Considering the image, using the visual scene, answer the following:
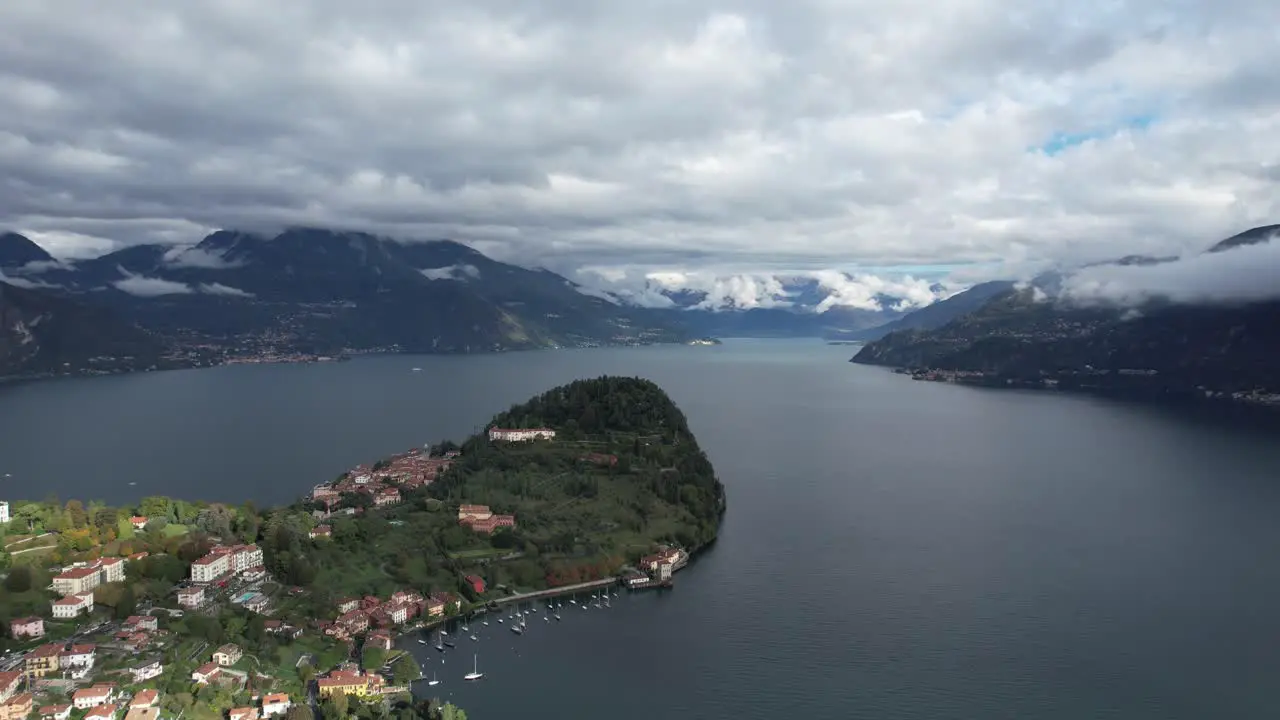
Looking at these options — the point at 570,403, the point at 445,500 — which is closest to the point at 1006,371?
the point at 570,403

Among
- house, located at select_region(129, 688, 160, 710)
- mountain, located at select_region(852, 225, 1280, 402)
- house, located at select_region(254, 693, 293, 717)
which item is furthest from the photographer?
mountain, located at select_region(852, 225, 1280, 402)

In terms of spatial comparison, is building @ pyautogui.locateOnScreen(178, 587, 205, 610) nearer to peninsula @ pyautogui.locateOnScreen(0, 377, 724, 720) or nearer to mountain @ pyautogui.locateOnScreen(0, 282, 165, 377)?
peninsula @ pyautogui.locateOnScreen(0, 377, 724, 720)

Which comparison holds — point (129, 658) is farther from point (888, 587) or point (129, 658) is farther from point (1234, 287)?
point (1234, 287)

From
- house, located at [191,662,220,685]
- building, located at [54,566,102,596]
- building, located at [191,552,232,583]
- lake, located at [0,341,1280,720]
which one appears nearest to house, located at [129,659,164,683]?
house, located at [191,662,220,685]

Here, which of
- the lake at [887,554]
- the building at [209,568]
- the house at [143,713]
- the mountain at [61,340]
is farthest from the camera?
the mountain at [61,340]

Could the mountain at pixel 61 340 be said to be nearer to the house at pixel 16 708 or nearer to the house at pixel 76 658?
the house at pixel 76 658

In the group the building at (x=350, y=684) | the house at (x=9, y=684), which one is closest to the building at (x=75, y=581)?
the house at (x=9, y=684)
